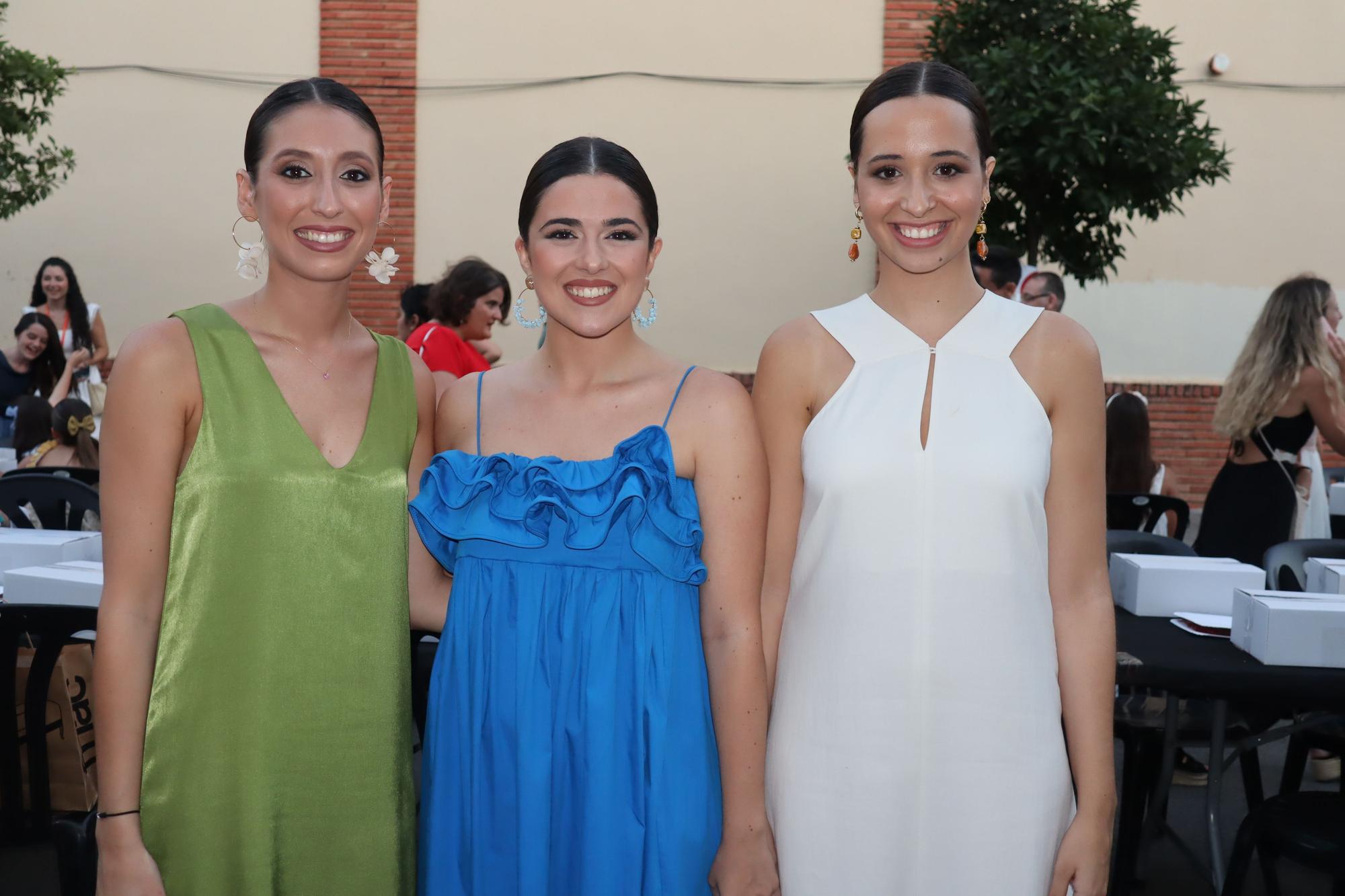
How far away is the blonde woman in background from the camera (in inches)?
213

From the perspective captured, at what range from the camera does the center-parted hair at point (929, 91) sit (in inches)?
84.4

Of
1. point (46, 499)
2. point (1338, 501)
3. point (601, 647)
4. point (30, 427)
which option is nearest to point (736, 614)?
point (601, 647)

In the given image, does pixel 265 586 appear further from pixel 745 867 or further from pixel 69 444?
pixel 69 444

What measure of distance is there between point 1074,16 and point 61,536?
290 inches

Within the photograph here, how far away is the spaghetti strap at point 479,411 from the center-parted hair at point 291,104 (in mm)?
453

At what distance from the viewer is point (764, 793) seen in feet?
7.02

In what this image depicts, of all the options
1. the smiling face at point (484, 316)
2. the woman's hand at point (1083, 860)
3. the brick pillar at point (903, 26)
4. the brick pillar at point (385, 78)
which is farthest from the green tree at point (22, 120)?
the woman's hand at point (1083, 860)

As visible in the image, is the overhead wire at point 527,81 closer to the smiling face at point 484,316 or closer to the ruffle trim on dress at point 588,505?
the smiling face at point 484,316

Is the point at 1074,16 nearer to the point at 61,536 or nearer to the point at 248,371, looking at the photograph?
the point at 61,536

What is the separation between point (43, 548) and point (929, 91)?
289 centimetres

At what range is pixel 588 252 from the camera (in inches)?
85.1

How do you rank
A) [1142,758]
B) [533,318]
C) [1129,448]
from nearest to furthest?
[533,318] < [1142,758] < [1129,448]

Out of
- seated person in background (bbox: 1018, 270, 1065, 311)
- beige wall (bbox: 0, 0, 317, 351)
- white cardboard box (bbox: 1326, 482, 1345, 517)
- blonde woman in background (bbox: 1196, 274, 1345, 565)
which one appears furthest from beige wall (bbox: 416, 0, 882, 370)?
blonde woman in background (bbox: 1196, 274, 1345, 565)

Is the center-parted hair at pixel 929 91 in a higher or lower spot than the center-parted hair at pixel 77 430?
higher
